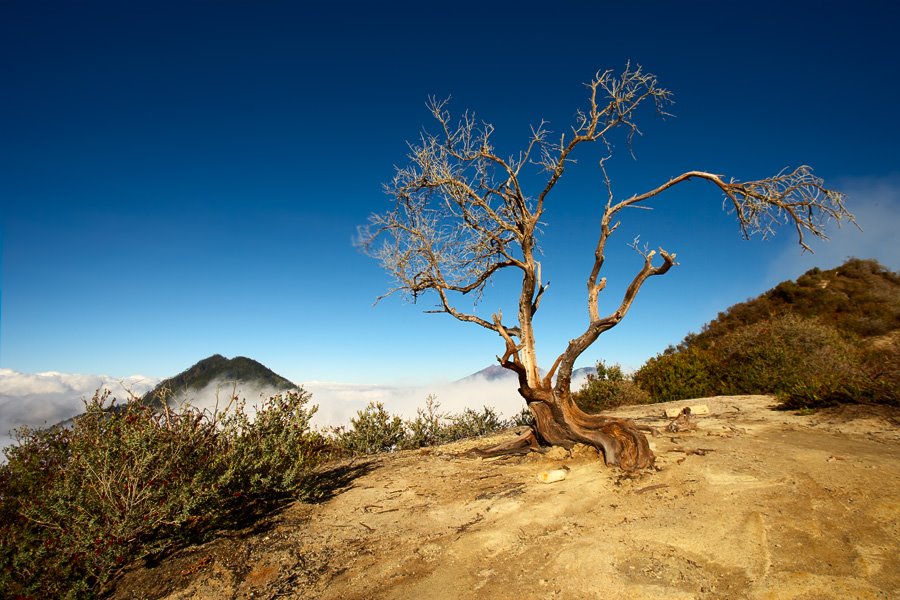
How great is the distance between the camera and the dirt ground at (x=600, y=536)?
9.87ft

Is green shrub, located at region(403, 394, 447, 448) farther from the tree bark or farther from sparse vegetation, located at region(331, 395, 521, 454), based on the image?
the tree bark

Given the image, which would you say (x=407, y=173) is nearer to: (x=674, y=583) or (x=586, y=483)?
(x=586, y=483)

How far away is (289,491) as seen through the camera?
5.65 meters

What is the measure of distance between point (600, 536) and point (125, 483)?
4.78 meters

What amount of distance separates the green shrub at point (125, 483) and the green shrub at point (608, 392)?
10.5 m

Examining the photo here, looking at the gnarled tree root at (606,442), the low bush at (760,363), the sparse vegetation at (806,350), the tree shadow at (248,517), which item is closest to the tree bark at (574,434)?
the gnarled tree root at (606,442)

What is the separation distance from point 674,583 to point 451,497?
3.05m

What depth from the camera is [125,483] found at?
14.4 ft

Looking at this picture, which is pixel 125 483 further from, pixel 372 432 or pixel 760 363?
pixel 760 363

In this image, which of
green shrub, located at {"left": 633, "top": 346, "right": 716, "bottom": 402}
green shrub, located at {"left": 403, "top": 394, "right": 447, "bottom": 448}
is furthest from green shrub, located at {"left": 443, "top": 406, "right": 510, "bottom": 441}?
green shrub, located at {"left": 633, "top": 346, "right": 716, "bottom": 402}

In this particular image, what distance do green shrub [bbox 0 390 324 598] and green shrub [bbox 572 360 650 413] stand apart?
10458 mm

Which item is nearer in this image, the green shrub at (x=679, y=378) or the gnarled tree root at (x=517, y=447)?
the gnarled tree root at (x=517, y=447)

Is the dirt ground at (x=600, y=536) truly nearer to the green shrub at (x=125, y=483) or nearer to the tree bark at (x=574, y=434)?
the tree bark at (x=574, y=434)

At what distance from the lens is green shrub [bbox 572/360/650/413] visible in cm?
1380
